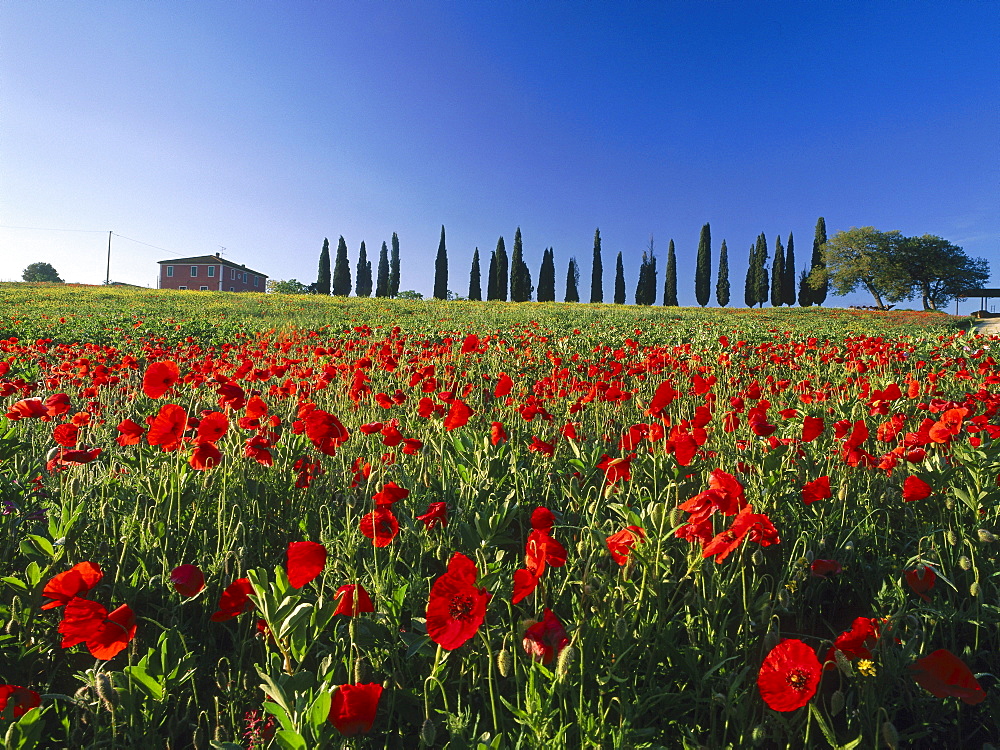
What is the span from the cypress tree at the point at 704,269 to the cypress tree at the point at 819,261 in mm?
11177

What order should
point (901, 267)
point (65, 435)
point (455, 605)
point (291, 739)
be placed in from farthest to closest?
point (901, 267)
point (65, 435)
point (455, 605)
point (291, 739)

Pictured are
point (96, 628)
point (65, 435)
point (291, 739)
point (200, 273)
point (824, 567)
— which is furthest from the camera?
point (200, 273)

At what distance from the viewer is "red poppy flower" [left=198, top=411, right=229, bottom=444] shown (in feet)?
5.76

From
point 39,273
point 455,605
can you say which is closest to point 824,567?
point 455,605

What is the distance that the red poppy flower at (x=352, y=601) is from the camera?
1.24m

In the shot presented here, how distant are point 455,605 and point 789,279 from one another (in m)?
62.6

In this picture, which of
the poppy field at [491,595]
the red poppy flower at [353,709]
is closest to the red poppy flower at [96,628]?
the poppy field at [491,595]

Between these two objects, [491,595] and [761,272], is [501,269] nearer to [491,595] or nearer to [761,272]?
[761,272]

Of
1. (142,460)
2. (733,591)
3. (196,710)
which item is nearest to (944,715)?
(733,591)

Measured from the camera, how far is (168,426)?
1.81 m

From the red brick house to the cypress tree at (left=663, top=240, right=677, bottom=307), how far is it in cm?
5378

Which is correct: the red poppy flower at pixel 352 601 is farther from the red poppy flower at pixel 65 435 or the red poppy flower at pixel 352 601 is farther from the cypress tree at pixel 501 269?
the cypress tree at pixel 501 269

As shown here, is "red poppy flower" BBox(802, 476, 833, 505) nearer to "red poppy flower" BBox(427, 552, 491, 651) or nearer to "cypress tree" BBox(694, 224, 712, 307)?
"red poppy flower" BBox(427, 552, 491, 651)

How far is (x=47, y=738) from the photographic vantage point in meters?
1.28
